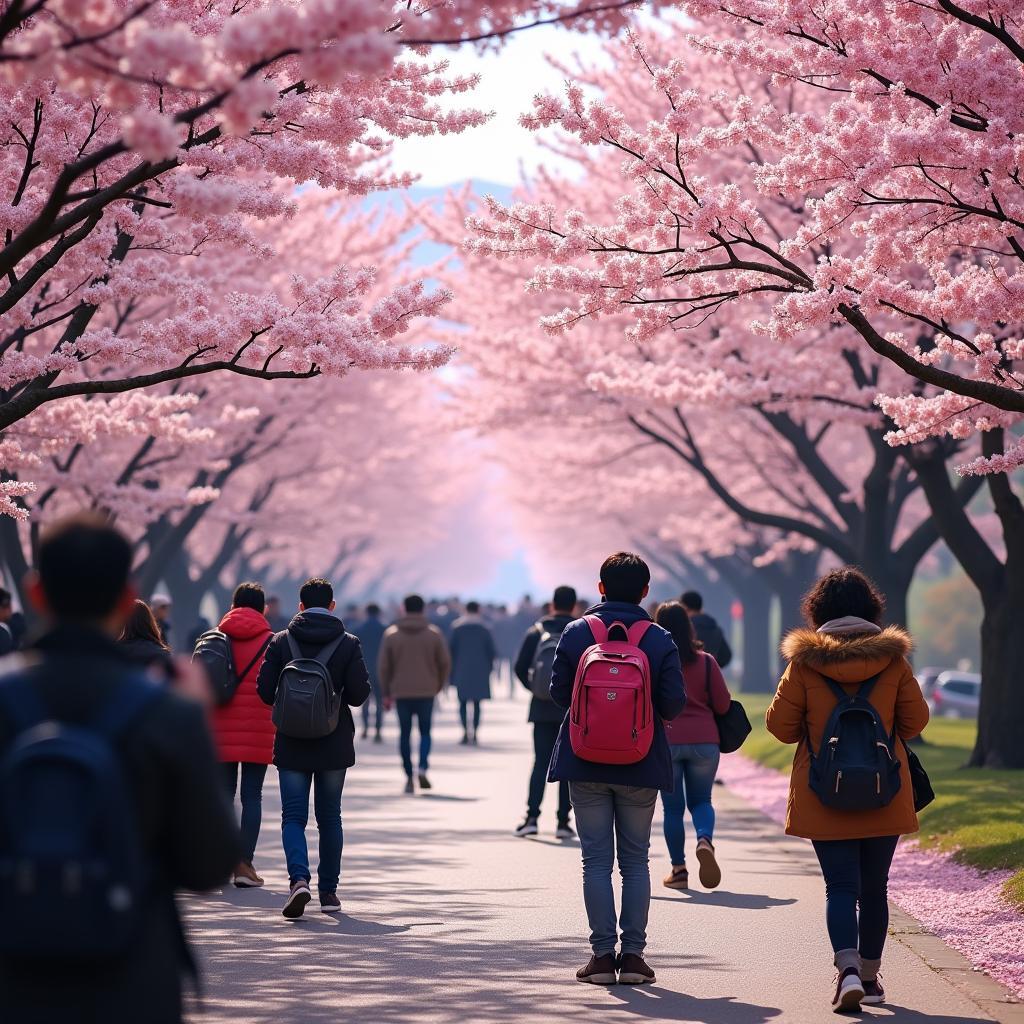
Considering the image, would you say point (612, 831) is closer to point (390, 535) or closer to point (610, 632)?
point (610, 632)

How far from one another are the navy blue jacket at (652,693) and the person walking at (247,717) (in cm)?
333

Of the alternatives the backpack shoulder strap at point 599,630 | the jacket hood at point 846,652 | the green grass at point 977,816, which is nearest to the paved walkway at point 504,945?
the green grass at point 977,816

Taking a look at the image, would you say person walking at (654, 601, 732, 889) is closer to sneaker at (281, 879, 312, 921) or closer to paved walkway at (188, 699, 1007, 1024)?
paved walkway at (188, 699, 1007, 1024)

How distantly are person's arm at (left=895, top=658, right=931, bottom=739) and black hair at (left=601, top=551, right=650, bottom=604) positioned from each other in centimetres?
129

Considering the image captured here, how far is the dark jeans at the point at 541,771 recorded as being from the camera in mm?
14109

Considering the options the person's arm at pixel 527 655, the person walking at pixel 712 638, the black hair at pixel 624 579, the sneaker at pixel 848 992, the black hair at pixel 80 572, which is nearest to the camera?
the black hair at pixel 80 572

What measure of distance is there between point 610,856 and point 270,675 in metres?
2.91

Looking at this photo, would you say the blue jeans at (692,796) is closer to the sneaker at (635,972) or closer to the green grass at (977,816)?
the green grass at (977,816)

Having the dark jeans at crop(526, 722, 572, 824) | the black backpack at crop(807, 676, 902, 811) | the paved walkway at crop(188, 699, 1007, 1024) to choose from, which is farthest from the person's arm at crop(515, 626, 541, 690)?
the black backpack at crop(807, 676, 902, 811)

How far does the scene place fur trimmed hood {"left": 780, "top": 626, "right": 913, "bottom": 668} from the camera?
7352 mm

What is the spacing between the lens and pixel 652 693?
804cm

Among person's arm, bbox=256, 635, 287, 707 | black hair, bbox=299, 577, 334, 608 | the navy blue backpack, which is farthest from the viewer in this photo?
black hair, bbox=299, 577, 334, 608

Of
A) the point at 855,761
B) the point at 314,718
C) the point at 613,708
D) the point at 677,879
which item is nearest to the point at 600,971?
the point at 613,708

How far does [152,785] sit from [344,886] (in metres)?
7.96
